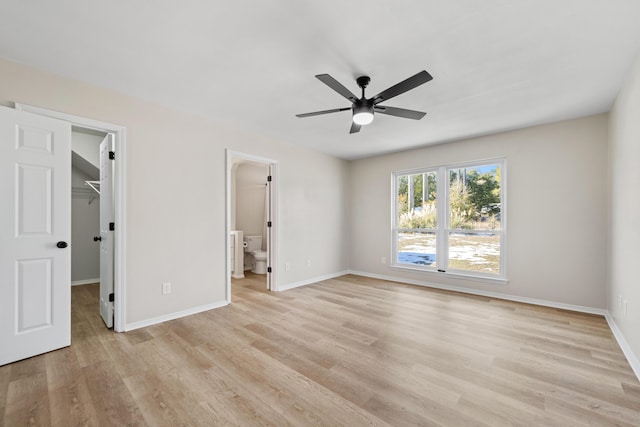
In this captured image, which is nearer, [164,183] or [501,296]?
[164,183]

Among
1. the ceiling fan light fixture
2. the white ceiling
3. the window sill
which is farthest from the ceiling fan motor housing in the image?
the window sill

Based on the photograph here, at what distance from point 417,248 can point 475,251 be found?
0.98 m

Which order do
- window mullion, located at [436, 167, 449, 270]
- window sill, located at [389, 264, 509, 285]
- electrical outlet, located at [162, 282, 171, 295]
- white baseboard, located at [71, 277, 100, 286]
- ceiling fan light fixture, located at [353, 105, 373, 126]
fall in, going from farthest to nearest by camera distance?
white baseboard, located at [71, 277, 100, 286] → window mullion, located at [436, 167, 449, 270] → window sill, located at [389, 264, 509, 285] → electrical outlet, located at [162, 282, 171, 295] → ceiling fan light fixture, located at [353, 105, 373, 126]

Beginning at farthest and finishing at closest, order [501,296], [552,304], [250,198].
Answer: [250,198] → [501,296] → [552,304]

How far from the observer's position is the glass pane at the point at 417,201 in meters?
4.99

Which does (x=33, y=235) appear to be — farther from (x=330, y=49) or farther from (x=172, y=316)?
(x=330, y=49)

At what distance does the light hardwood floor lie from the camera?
66.7 inches

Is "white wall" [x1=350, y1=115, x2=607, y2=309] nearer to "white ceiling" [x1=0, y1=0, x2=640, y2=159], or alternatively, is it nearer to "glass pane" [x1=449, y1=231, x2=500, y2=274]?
"glass pane" [x1=449, y1=231, x2=500, y2=274]

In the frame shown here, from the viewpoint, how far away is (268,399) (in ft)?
6.02

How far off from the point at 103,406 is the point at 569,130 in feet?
18.1

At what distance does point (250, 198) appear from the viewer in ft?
21.9

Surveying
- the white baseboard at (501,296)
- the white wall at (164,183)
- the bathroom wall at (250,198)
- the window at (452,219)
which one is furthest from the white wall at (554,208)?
the bathroom wall at (250,198)

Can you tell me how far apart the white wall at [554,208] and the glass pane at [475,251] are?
205mm

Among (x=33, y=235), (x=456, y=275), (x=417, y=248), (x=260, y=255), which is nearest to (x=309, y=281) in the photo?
(x=260, y=255)
